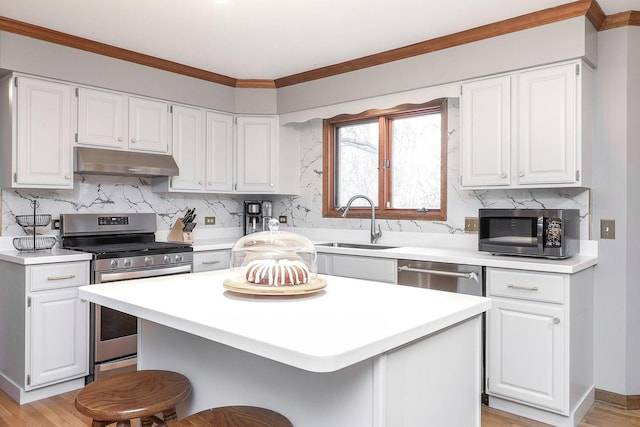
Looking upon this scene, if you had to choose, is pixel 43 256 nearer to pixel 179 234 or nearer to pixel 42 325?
pixel 42 325

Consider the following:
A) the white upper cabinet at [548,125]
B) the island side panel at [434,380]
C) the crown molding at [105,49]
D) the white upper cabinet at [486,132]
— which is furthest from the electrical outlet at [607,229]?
the crown molding at [105,49]

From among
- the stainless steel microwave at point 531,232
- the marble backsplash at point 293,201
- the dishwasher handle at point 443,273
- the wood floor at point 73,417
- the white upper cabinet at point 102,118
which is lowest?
the wood floor at point 73,417

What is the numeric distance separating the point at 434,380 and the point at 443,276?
1612 mm

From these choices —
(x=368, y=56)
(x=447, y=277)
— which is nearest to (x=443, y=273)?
(x=447, y=277)

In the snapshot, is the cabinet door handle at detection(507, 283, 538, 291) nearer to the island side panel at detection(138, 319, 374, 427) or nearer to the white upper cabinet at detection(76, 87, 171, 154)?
the island side panel at detection(138, 319, 374, 427)

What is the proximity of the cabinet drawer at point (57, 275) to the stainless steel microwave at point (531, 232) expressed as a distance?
2577 millimetres

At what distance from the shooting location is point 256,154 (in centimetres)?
445

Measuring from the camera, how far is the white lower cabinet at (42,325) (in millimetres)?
2916

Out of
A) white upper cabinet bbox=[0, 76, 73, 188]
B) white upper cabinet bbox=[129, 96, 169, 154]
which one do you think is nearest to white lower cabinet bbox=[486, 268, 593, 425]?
white upper cabinet bbox=[129, 96, 169, 154]

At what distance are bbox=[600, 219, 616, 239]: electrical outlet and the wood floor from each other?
104 centimetres

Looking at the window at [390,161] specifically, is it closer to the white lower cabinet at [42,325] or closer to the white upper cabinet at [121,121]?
the white upper cabinet at [121,121]

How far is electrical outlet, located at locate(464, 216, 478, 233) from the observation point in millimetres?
3479

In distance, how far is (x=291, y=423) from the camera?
1463mm

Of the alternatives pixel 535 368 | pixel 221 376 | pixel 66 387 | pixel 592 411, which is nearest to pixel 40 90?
pixel 66 387
